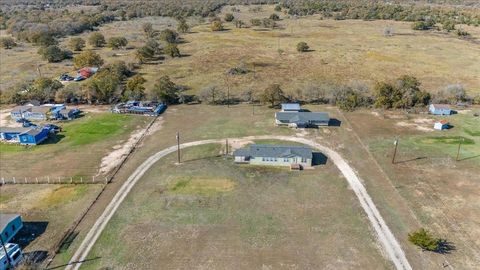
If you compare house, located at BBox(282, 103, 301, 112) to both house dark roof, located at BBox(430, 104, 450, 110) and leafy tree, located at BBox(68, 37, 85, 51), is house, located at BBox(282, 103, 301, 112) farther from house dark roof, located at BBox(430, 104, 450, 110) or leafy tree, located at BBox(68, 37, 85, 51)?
leafy tree, located at BBox(68, 37, 85, 51)

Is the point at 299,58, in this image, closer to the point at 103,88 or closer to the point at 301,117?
the point at 301,117

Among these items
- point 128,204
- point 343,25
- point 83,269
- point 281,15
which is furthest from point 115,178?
point 281,15

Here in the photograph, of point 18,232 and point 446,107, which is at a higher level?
point 446,107

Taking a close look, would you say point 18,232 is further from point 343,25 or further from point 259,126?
point 343,25

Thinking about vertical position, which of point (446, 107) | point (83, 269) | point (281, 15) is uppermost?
point (281, 15)

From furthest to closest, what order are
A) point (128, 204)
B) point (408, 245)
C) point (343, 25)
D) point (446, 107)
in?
point (343, 25) → point (446, 107) → point (128, 204) → point (408, 245)

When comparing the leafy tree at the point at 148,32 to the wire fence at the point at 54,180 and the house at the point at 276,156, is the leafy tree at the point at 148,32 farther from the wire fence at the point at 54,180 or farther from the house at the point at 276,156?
the house at the point at 276,156

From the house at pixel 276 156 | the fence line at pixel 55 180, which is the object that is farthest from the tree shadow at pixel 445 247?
the fence line at pixel 55 180

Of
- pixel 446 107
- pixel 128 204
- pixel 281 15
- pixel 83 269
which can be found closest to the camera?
pixel 83 269

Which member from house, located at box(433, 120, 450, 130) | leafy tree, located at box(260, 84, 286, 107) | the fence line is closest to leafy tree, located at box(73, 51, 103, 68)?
leafy tree, located at box(260, 84, 286, 107)
